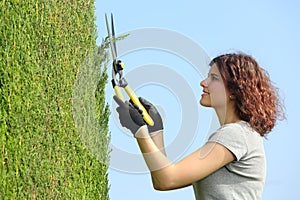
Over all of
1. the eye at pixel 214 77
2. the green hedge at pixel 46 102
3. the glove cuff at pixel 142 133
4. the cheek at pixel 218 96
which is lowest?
the glove cuff at pixel 142 133

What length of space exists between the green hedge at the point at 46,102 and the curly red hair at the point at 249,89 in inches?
76.3

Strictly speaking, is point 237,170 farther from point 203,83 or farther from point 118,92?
point 118,92

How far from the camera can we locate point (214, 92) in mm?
2998

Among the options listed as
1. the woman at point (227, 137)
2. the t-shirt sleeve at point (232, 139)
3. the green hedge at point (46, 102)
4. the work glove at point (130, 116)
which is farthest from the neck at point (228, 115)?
the green hedge at point (46, 102)

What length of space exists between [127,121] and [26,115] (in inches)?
71.3

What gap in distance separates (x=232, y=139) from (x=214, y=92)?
12.3 inches

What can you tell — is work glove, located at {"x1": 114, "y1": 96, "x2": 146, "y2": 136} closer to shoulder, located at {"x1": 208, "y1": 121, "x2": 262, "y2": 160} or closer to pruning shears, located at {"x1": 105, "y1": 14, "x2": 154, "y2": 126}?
pruning shears, located at {"x1": 105, "y1": 14, "x2": 154, "y2": 126}

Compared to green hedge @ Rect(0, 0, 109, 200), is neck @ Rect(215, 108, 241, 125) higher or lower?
lower

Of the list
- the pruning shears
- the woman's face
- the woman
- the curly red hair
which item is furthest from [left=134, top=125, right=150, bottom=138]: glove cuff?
the curly red hair

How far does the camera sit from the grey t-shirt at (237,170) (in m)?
2.84

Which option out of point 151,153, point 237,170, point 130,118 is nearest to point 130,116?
point 130,118

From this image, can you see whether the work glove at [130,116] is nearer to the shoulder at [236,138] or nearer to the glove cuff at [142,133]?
the glove cuff at [142,133]

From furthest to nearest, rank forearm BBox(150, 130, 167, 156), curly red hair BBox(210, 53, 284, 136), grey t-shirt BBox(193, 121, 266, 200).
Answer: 1. forearm BBox(150, 130, 167, 156)
2. curly red hair BBox(210, 53, 284, 136)
3. grey t-shirt BBox(193, 121, 266, 200)

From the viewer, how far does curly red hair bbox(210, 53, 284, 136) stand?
296cm
